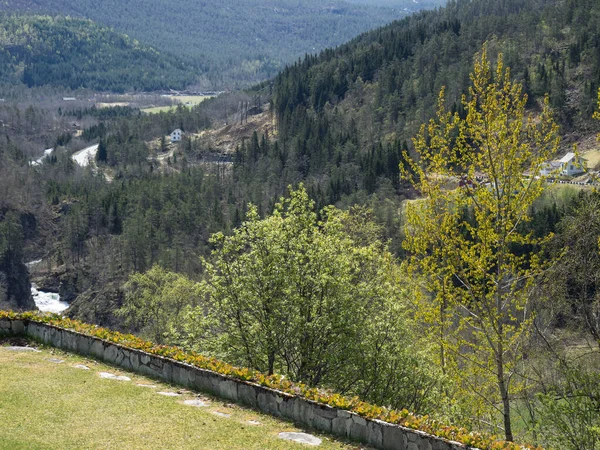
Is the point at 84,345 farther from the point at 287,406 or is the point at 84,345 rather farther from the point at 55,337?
the point at 287,406

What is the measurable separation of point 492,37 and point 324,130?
47.6 m

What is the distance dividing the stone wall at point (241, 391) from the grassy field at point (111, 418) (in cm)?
38

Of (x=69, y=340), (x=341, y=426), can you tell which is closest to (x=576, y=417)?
(x=341, y=426)

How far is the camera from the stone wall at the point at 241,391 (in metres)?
16.5

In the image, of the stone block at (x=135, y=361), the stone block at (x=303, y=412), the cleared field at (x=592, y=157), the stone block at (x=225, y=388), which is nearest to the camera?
the stone block at (x=303, y=412)

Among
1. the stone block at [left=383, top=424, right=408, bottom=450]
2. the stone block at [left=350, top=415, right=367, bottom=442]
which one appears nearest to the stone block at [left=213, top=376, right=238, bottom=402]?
the stone block at [left=350, top=415, right=367, bottom=442]

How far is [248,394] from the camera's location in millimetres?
19484

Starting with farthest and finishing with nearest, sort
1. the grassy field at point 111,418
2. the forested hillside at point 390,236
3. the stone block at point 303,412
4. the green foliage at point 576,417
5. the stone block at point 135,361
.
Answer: the stone block at point 135,361, the forested hillside at point 390,236, the stone block at point 303,412, the green foliage at point 576,417, the grassy field at point 111,418

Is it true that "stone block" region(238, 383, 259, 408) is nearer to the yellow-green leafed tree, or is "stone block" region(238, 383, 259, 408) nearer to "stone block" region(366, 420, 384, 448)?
"stone block" region(366, 420, 384, 448)

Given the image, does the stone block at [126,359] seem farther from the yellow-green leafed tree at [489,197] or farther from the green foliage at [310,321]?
the yellow-green leafed tree at [489,197]

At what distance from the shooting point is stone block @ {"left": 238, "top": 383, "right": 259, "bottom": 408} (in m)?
19.4

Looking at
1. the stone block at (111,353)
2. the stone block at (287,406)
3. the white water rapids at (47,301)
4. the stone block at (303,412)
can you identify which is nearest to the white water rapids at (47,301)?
the white water rapids at (47,301)

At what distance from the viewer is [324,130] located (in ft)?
559

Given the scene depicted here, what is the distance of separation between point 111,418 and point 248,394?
12.6 ft
